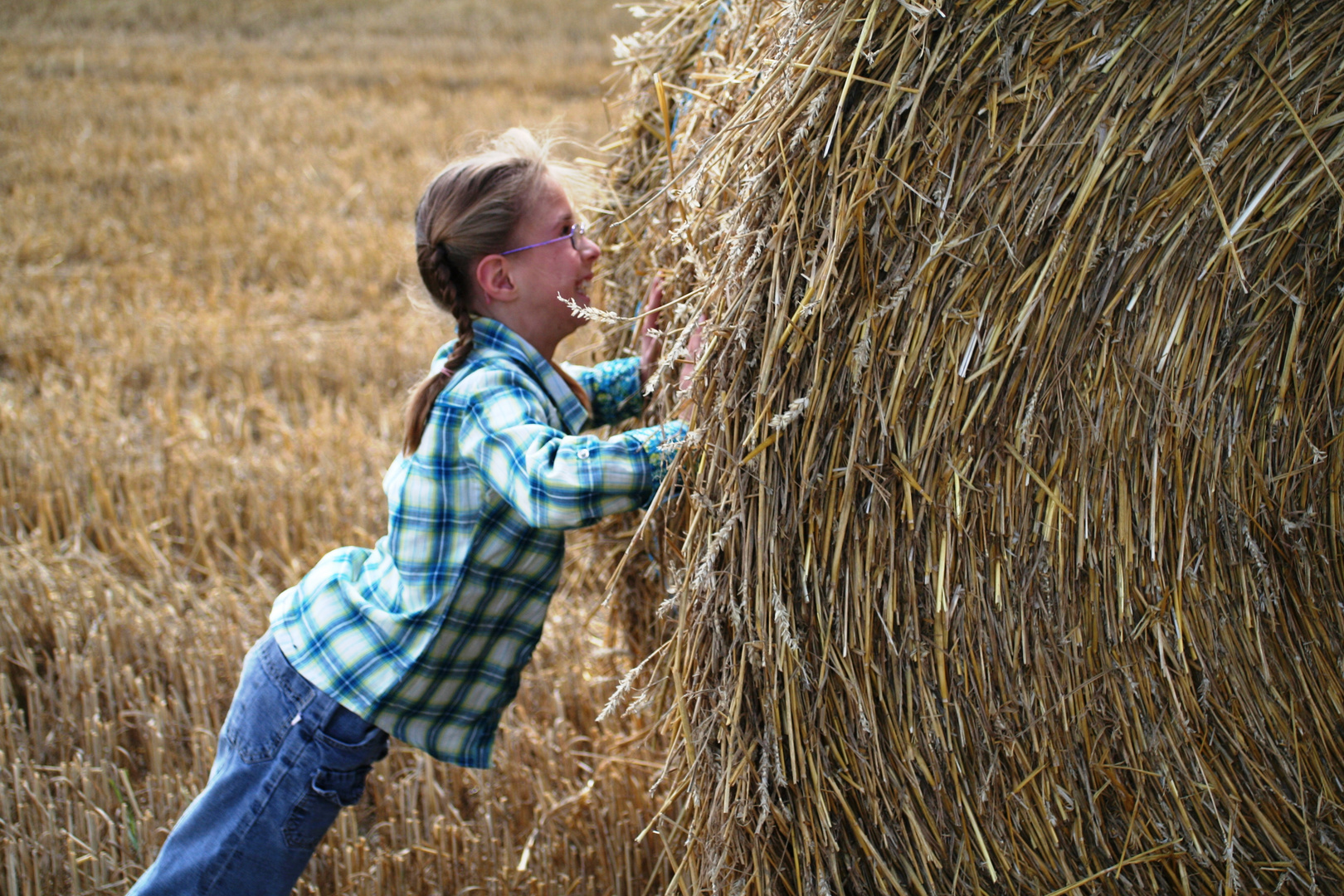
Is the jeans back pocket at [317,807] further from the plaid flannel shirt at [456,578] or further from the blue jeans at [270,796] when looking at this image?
the plaid flannel shirt at [456,578]

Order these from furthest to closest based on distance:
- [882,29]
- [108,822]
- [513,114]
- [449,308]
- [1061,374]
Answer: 1. [513,114]
2. [108,822]
3. [449,308]
4. [1061,374]
5. [882,29]

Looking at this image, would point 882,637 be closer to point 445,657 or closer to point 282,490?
point 445,657

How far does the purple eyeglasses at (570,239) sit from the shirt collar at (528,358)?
0.47 ft

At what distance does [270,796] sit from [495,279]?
1.03 m

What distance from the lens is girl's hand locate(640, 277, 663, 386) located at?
76.3 inches

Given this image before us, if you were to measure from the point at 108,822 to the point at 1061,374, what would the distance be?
6.87 feet

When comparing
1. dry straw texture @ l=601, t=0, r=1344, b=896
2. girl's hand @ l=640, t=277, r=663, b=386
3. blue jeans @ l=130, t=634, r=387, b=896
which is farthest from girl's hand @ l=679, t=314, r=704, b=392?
blue jeans @ l=130, t=634, r=387, b=896

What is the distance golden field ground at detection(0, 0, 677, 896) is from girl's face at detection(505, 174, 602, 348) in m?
0.48

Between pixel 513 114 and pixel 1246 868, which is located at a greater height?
pixel 513 114

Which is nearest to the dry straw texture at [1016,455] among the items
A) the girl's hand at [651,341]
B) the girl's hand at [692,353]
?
the girl's hand at [692,353]

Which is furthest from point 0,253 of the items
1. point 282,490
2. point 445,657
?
point 445,657

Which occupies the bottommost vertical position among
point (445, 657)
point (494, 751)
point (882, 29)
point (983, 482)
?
point (494, 751)

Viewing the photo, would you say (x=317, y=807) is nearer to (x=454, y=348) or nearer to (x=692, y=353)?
(x=454, y=348)

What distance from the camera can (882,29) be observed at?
1416mm
